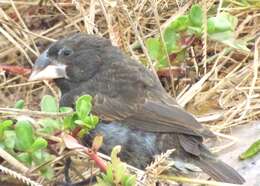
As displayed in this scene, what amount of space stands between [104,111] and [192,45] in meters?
0.83

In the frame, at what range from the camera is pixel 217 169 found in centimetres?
364

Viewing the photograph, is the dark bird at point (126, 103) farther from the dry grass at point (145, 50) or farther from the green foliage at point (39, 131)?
the green foliage at point (39, 131)

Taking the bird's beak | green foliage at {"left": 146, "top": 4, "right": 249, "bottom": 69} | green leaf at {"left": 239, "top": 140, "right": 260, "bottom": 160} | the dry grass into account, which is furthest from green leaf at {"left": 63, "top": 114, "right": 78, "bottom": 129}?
green foliage at {"left": 146, "top": 4, "right": 249, "bottom": 69}

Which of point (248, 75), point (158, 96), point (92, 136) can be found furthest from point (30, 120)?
point (248, 75)

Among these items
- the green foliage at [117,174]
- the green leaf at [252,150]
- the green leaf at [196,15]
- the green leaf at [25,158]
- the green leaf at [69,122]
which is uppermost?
the green leaf at [196,15]

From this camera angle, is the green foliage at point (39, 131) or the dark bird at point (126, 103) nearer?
the green foliage at point (39, 131)

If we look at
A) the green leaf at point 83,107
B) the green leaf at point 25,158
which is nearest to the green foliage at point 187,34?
the green leaf at point 83,107

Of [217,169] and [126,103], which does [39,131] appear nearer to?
[126,103]

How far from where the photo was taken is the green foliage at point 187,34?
165 inches

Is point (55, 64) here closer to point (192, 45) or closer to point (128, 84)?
point (128, 84)

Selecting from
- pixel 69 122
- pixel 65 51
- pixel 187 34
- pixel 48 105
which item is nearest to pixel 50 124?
pixel 69 122

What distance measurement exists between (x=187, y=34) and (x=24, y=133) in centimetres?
135

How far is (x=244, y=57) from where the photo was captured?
4.59 metres

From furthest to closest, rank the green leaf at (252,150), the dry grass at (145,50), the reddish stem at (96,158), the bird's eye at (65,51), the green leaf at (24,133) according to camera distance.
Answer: the dry grass at (145,50) < the bird's eye at (65,51) < the green leaf at (252,150) < the green leaf at (24,133) < the reddish stem at (96,158)
